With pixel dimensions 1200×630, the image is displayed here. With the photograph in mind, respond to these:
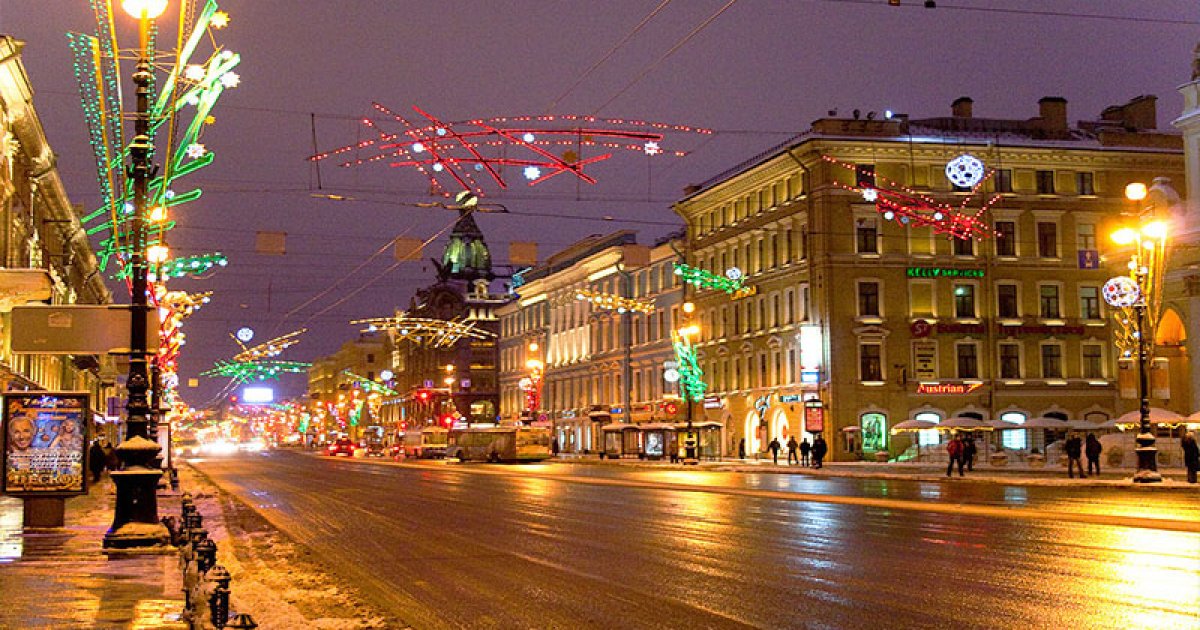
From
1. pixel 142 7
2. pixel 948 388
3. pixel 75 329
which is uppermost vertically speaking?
pixel 142 7

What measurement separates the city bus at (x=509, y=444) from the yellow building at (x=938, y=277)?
1522 centimetres

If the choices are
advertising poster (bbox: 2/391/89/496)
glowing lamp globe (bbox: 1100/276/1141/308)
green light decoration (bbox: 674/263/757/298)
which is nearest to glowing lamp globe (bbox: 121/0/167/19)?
advertising poster (bbox: 2/391/89/496)

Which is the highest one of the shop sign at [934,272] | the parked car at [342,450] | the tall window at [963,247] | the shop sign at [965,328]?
the tall window at [963,247]

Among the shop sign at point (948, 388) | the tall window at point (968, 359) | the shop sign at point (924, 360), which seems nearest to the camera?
the shop sign at point (948, 388)

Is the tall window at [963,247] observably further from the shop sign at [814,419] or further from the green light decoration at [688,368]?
the green light decoration at [688,368]

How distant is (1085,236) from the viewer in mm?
65188

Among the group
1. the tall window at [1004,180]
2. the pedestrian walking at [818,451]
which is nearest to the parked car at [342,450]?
the pedestrian walking at [818,451]

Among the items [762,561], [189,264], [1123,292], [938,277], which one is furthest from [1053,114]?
[762,561]

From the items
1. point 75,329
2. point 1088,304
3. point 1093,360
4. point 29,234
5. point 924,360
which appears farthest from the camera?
point 1088,304

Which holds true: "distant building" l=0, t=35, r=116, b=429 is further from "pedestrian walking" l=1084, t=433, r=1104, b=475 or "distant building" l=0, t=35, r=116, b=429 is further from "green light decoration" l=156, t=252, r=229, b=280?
"pedestrian walking" l=1084, t=433, r=1104, b=475

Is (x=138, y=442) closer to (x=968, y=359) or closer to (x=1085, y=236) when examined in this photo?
(x=968, y=359)

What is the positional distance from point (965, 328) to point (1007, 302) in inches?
115

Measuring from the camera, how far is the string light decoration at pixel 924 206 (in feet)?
189

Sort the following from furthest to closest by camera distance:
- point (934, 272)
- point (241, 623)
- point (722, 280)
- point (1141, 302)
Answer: point (722, 280)
point (934, 272)
point (1141, 302)
point (241, 623)
